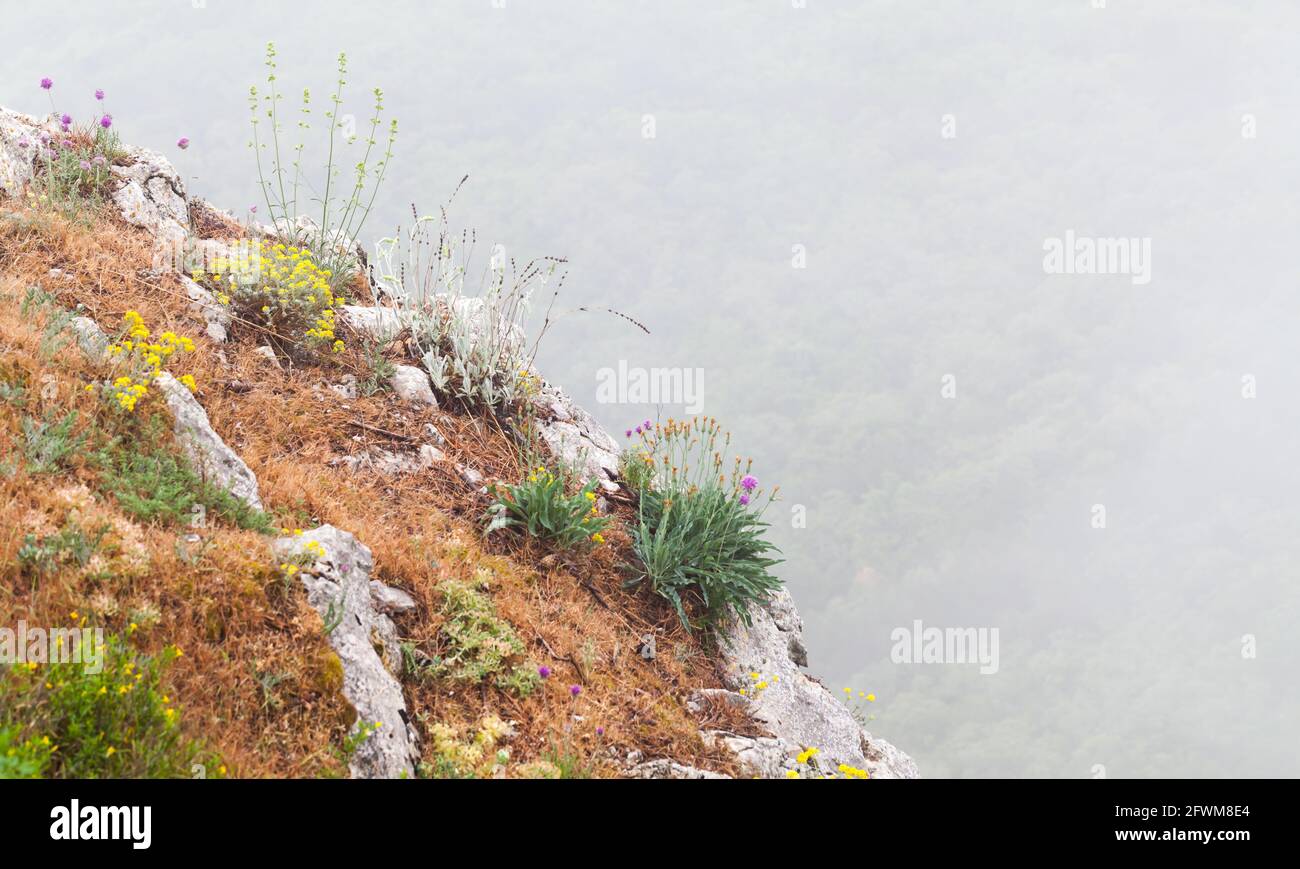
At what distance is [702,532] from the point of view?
16.8 feet

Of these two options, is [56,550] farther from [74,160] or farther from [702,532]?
[74,160]

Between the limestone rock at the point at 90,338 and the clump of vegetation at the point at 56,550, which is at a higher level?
the limestone rock at the point at 90,338

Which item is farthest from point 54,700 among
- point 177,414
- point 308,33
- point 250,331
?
point 308,33

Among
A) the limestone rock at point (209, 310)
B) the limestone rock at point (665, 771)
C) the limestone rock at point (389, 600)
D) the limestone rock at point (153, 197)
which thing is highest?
the limestone rock at point (153, 197)

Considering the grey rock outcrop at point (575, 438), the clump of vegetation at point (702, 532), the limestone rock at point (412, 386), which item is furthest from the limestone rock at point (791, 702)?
the limestone rock at point (412, 386)

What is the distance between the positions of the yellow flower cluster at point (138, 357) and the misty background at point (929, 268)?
50.6 m

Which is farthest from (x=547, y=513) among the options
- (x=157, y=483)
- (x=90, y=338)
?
(x=90, y=338)

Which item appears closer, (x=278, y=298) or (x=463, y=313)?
(x=278, y=298)

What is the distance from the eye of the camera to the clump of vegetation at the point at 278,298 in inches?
222

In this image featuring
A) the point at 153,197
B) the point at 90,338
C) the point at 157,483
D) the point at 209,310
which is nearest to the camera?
the point at 157,483

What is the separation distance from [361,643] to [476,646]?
614 millimetres

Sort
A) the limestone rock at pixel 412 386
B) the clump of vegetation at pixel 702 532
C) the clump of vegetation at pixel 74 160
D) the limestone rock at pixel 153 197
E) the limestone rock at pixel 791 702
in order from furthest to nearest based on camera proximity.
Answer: the limestone rock at pixel 153 197 → the clump of vegetation at pixel 74 160 → the limestone rock at pixel 412 386 → the clump of vegetation at pixel 702 532 → the limestone rock at pixel 791 702

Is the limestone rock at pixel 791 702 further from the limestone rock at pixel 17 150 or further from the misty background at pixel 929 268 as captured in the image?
the misty background at pixel 929 268
